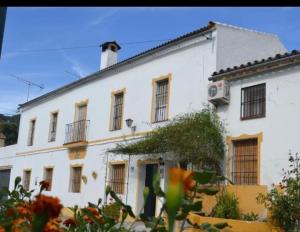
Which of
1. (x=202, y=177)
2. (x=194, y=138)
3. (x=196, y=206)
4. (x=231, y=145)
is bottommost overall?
(x=196, y=206)

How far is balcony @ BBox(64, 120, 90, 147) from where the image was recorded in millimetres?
19484

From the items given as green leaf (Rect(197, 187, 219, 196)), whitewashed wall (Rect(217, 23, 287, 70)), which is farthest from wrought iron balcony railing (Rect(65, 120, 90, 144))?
green leaf (Rect(197, 187, 219, 196))

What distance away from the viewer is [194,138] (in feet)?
41.1

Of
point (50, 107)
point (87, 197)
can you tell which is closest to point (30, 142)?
point (50, 107)

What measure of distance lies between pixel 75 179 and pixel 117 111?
3.94 metres

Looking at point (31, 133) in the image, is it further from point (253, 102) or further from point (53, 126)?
point (253, 102)

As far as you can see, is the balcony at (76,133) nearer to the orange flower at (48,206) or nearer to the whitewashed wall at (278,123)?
the whitewashed wall at (278,123)

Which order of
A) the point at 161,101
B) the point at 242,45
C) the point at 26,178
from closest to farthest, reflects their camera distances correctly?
1. the point at 242,45
2. the point at 161,101
3. the point at 26,178

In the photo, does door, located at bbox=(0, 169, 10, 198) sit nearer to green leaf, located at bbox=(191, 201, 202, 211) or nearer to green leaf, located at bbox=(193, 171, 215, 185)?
green leaf, located at bbox=(191, 201, 202, 211)

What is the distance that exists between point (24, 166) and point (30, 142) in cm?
128

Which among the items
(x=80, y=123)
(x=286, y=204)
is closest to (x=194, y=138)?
(x=286, y=204)

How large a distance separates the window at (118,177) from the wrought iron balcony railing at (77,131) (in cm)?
254

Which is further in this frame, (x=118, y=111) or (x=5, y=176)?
(x=5, y=176)

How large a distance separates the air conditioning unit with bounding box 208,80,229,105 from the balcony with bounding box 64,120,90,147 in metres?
7.65
